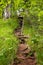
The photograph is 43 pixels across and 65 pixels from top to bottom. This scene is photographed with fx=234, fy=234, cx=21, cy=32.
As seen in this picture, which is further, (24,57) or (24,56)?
(24,56)

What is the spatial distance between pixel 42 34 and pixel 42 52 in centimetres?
180

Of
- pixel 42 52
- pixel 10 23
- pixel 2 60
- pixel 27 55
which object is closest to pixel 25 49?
pixel 27 55

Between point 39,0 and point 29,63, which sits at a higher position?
point 39,0

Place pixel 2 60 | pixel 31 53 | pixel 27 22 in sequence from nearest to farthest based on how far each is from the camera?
pixel 2 60 < pixel 31 53 < pixel 27 22

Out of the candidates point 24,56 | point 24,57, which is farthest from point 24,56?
point 24,57

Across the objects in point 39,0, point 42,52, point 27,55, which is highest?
point 39,0

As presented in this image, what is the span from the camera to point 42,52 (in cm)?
982

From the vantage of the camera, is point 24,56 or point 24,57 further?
point 24,56

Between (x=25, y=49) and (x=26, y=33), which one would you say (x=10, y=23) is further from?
(x=25, y=49)

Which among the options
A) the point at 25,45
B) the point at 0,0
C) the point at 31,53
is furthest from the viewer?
the point at 25,45

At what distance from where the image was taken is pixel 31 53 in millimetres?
12438

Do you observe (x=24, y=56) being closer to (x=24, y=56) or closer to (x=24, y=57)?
(x=24, y=56)

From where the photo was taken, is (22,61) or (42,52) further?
(22,61)

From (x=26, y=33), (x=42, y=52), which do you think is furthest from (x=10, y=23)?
(x=42, y=52)
